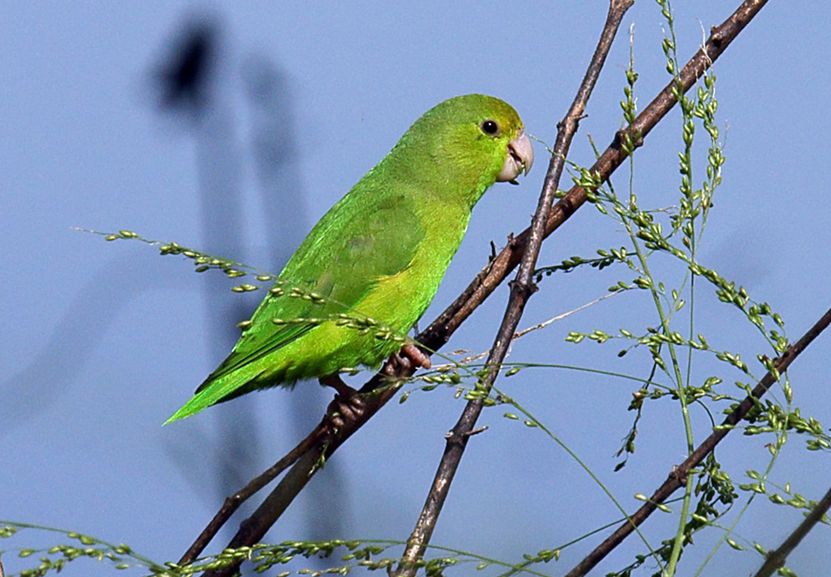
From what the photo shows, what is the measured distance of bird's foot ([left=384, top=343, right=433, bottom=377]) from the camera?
310cm

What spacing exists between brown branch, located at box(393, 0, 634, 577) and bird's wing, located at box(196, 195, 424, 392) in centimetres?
168

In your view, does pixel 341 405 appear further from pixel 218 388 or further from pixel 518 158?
pixel 518 158

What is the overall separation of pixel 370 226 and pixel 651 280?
2.39 metres

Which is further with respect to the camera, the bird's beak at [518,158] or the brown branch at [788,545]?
the bird's beak at [518,158]

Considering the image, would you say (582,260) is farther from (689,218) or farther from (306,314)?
(306,314)

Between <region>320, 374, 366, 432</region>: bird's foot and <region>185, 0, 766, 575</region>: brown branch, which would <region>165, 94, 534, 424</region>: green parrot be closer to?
<region>320, 374, 366, 432</region>: bird's foot

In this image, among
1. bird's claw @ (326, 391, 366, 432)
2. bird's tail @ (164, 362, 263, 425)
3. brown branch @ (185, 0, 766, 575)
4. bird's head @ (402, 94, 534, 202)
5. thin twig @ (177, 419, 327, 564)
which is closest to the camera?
thin twig @ (177, 419, 327, 564)

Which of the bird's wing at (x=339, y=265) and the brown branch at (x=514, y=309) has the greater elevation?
the bird's wing at (x=339, y=265)

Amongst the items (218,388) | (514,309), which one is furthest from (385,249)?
(514,309)

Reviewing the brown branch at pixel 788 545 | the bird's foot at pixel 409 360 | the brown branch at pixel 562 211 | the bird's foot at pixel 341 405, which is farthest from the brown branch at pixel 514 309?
the bird's foot at pixel 409 360

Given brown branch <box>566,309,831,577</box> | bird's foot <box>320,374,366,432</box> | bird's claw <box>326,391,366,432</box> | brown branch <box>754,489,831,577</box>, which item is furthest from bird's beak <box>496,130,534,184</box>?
brown branch <box>754,489,831,577</box>

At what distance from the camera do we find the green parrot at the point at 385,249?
3598 millimetres

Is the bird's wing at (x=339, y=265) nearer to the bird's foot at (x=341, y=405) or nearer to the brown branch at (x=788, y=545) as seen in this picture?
the bird's foot at (x=341, y=405)

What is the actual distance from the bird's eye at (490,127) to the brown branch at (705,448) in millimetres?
2928
